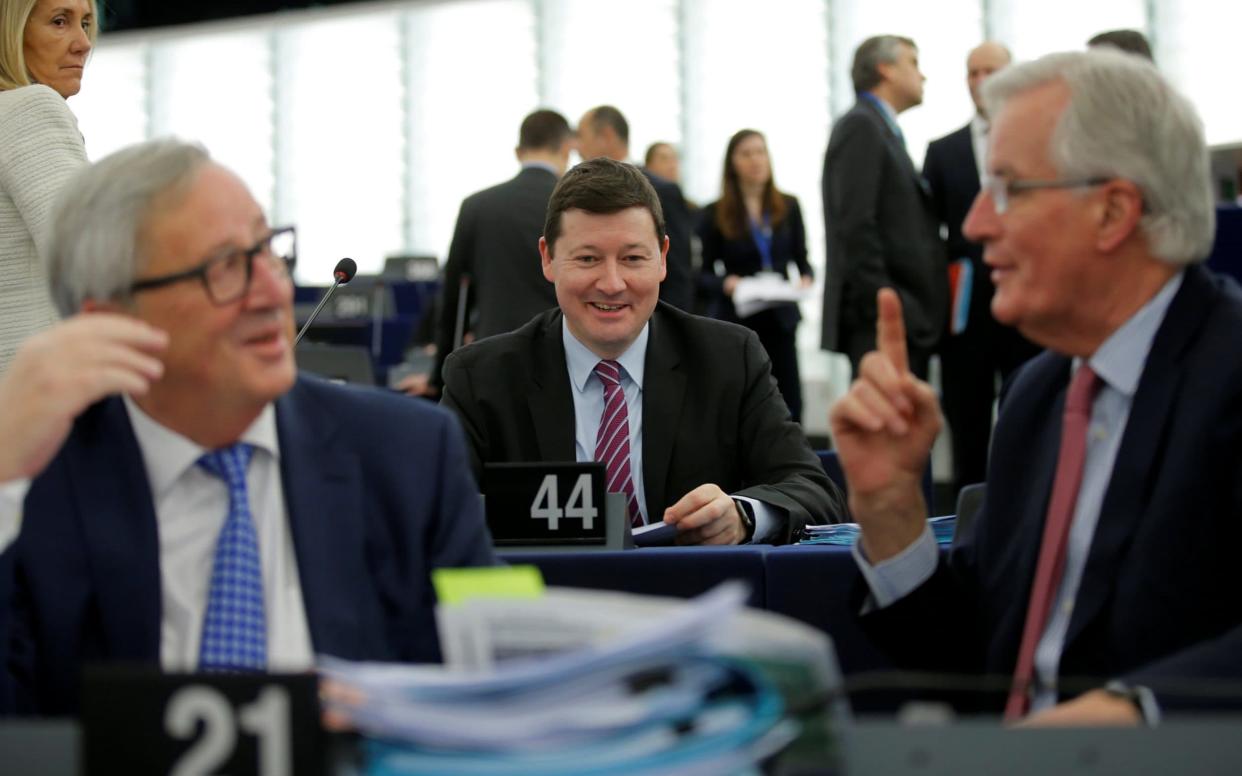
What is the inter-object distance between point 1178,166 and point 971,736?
2.85 feet

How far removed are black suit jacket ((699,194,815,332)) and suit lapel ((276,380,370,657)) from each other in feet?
18.2

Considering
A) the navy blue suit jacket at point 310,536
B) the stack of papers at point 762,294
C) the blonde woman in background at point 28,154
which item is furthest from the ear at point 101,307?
the stack of papers at point 762,294

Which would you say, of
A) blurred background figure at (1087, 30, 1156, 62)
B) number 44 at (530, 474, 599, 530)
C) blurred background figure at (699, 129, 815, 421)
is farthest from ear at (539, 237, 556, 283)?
blurred background figure at (699, 129, 815, 421)

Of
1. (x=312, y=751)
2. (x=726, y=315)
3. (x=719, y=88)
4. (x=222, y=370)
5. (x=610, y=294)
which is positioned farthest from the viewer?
(x=719, y=88)

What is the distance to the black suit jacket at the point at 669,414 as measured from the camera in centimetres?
284

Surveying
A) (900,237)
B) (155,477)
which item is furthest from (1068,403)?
(900,237)

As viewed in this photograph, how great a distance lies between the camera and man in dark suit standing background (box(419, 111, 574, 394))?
5188mm

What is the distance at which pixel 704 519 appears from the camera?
2.50 metres

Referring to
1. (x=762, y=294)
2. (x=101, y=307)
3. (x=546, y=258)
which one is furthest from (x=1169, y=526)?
(x=762, y=294)

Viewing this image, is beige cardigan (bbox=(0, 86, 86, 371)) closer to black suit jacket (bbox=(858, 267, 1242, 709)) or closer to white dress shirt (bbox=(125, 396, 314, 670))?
white dress shirt (bbox=(125, 396, 314, 670))

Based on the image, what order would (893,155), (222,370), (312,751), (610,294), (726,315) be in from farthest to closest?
(726,315) → (893,155) → (610,294) → (222,370) → (312,751)

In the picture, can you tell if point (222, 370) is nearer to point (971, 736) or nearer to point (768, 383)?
point (971, 736)

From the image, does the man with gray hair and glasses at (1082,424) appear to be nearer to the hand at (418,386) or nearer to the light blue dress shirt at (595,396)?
the light blue dress shirt at (595,396)

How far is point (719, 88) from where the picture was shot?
1091 centimetres
